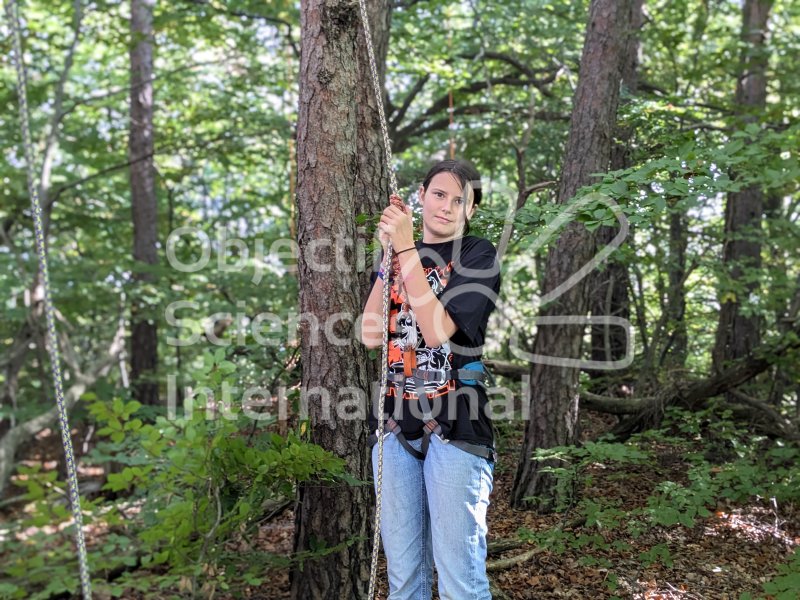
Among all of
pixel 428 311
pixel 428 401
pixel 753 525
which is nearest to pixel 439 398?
pixel 428 401

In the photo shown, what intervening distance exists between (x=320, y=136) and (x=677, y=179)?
158 centimetres

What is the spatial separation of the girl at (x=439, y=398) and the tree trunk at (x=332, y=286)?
849 mm

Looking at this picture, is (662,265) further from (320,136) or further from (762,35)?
(320,136)

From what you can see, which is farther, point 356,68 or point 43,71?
point 43,71

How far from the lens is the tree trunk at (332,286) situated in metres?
3.11

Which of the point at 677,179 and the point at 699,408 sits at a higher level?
the point at 677,179

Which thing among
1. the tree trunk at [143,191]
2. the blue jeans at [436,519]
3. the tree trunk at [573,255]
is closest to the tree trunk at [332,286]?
the blue jeans at [436,519]

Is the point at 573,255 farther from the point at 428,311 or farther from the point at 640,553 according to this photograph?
the point at 428,311

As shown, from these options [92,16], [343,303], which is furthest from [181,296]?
[343,303]

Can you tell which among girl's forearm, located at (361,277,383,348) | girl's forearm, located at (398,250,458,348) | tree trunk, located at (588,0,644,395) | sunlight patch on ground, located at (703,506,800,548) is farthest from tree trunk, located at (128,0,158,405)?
girl's forearm, located at (398,250,458,348)

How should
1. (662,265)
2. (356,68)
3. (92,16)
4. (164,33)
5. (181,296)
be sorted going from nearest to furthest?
1. (356,68)
2. (662,265)
3. (181,296)
4. (92,16)
5. (164,33)

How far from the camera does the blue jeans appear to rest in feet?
6.64

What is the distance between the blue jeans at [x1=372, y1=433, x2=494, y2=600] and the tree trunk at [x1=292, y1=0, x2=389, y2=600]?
0.94 m

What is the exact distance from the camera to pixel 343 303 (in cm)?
312
